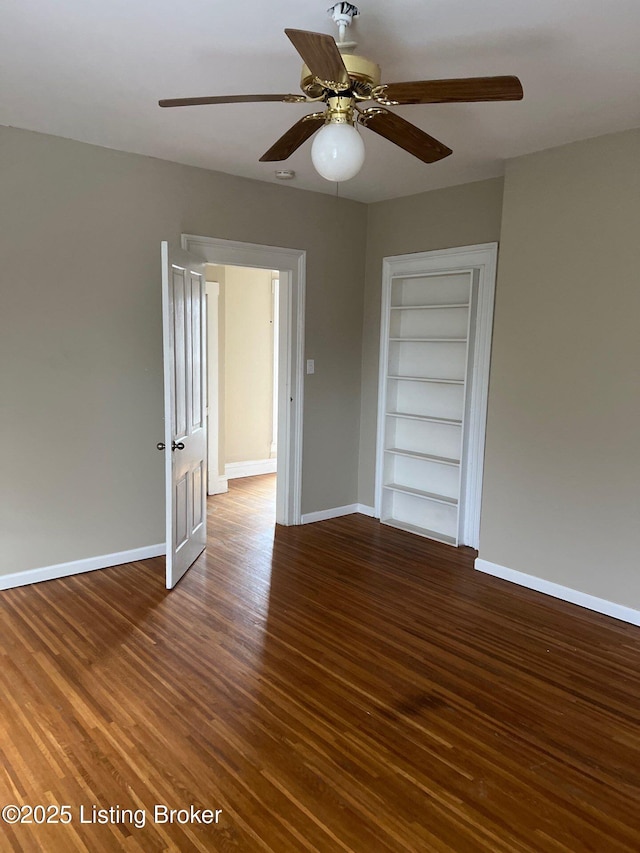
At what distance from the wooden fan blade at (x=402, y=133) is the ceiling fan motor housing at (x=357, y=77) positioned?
8 centimetres

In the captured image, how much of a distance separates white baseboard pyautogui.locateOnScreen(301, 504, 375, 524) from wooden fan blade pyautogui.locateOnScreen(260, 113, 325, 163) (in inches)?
122

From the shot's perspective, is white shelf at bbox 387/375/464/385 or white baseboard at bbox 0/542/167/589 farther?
white shelf at bbox 387/375/464/385

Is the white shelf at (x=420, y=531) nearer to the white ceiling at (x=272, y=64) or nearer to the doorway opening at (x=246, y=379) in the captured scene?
the doorway opening at (x=246, y=379)

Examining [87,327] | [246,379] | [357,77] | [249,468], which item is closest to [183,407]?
[87,327]

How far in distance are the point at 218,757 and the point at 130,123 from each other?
3.05m

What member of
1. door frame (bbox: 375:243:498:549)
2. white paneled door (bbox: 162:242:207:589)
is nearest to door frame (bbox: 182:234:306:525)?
white paneled door (bbox: 162:242:207:589)

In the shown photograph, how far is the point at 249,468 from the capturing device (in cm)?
681

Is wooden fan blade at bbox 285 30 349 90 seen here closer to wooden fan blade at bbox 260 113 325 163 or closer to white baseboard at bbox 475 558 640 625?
wooden fan blade at bbox 260 113 325 163

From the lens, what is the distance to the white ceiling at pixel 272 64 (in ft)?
6.76

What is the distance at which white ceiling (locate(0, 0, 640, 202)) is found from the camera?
2.06 m

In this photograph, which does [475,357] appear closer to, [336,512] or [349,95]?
[336,512]

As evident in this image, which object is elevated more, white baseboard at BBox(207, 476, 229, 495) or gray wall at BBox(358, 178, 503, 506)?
gray wall at BBox(358, 178, 503, 506)

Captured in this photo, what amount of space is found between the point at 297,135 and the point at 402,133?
1.31 feet

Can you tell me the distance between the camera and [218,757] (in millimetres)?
2172
